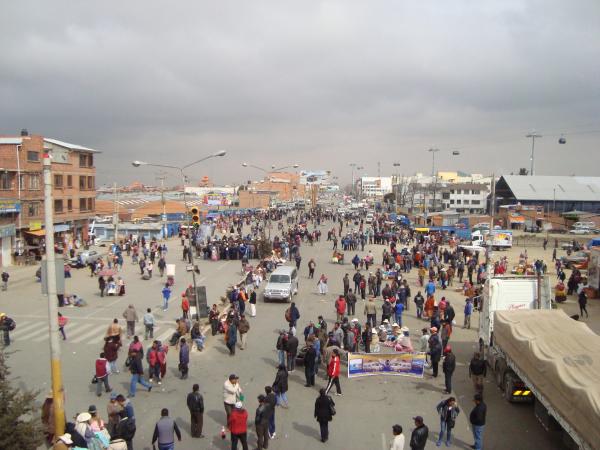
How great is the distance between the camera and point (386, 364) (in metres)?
13.8

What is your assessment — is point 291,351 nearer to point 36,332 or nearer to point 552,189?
point 36,332

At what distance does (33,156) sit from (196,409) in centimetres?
3676

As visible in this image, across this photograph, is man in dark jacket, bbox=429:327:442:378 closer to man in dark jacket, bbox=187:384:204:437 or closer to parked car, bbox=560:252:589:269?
man in dark jacket, bbox=187:384:204:437

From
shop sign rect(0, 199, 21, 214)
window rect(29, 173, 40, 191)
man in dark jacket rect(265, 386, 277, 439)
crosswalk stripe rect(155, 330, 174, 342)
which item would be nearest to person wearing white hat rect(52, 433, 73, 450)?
man in dark jacket rect(265, 386, 277, 439)

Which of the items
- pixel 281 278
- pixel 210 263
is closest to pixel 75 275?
pixel 210 263

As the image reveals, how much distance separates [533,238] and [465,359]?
1735 inches

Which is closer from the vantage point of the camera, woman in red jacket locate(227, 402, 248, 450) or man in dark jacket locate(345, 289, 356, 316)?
woman in red jacket locate(227, 402, 248, 450)

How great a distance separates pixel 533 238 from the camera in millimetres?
54625

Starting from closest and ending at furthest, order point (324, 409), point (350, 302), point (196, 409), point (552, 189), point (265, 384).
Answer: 1. point (324, 409)
2. point (196, 409)
3. point (265, 384)
4. point (350, 302)
5. point (552, 189)

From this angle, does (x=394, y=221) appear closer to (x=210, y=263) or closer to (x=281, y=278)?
(x=210, y=263)

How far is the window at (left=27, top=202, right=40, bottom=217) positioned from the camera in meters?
39.2

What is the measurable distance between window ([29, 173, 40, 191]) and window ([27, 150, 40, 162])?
1163mm

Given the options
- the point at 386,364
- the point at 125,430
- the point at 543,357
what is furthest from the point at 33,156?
the point at 543,357

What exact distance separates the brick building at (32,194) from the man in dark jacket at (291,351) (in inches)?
898
